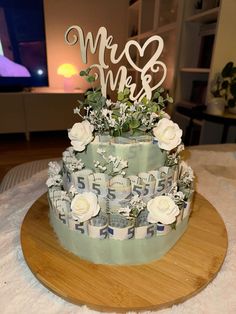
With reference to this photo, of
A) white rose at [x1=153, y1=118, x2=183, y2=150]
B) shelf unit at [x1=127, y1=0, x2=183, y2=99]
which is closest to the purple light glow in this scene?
shelf unit at [x1=127, y1=0, x2=183, y2=99]

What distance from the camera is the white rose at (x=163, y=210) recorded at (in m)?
0.57

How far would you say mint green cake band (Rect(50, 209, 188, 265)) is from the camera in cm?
61

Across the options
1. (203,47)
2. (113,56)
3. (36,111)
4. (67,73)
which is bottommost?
(36,111)

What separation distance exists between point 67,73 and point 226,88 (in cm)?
229

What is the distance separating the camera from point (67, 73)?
11.6 ft

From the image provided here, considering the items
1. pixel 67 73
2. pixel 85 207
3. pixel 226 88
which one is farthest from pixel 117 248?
pixel 67 73

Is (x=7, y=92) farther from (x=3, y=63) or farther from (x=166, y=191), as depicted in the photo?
(x=166, y=191)

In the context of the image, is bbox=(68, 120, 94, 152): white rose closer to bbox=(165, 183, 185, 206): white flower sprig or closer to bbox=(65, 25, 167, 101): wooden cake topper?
bbox=(65, 25, 167, 101): wooden cake topper

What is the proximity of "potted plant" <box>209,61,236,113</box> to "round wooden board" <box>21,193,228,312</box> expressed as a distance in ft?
5.12

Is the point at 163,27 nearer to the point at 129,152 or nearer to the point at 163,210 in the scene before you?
the point at 129,152

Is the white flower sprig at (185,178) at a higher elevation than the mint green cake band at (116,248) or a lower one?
higher

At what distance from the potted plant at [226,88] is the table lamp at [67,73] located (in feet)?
7.10

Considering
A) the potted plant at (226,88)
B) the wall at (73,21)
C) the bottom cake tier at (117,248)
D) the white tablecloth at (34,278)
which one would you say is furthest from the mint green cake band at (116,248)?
the wall at (73,21)

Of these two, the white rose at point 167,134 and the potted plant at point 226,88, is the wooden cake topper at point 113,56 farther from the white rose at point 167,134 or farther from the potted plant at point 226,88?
the potted plant at point 226,88
